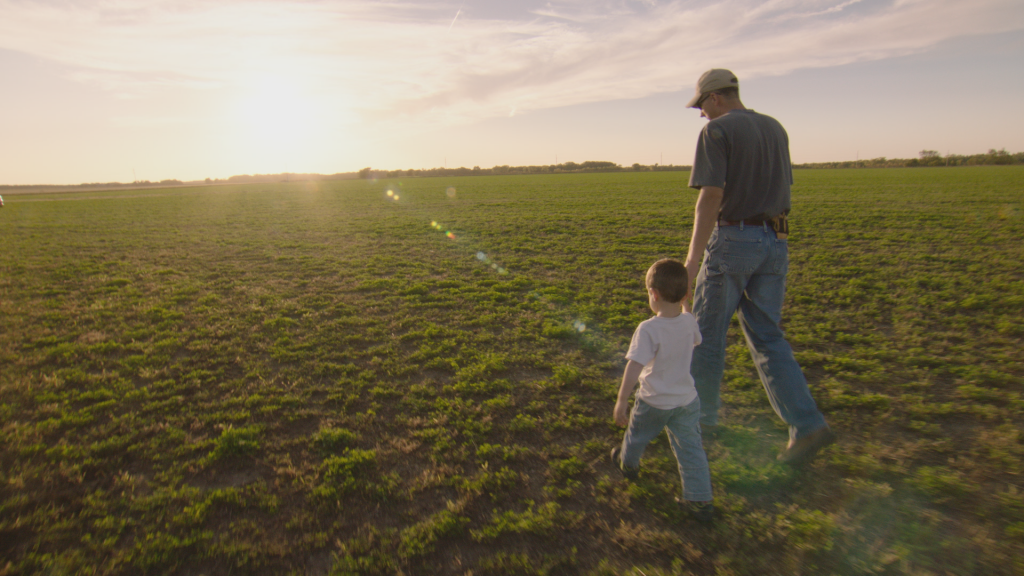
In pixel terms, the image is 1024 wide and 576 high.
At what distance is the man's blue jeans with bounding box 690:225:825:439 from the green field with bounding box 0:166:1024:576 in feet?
1.72

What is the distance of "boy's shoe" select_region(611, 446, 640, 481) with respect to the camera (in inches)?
125

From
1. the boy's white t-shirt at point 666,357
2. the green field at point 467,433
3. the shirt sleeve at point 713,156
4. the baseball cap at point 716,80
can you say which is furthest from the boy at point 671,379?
the baseball cap at point 716,80

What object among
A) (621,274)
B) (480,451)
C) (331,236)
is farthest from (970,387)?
(331,236)

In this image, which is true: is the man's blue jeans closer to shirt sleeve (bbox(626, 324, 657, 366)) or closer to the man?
the man

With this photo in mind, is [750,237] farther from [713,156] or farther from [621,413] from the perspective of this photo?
[621,413]

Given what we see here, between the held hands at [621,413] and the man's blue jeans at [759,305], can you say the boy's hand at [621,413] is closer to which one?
the held hands at [621,413]

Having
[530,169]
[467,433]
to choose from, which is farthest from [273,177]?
[467,433]

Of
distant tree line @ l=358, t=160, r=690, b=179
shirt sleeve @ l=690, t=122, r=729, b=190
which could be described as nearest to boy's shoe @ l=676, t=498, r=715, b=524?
shirt sleeve @ l=690, t=122, r=729, b=190

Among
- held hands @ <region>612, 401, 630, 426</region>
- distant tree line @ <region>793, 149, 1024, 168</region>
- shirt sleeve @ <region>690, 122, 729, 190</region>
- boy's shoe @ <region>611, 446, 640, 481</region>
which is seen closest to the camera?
held hands @ <region>612, 401, 630, 426</region>

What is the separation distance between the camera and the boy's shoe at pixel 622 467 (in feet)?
10.4

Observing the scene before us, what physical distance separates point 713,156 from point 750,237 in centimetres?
61

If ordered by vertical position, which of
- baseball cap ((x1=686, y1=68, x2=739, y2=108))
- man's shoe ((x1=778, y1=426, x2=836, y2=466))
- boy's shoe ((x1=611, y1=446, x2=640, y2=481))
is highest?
baseball cap ((x1=686, y1=68, x2=739, y2=108))

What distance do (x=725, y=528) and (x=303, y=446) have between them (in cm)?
314

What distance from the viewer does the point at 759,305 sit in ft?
10.5
